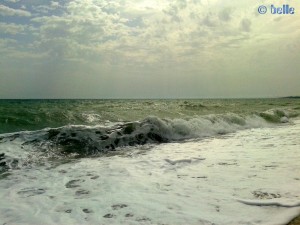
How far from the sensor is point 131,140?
33.9 ft

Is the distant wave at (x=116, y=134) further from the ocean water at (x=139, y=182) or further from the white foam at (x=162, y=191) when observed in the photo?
the white foam at (x=162, y=191)

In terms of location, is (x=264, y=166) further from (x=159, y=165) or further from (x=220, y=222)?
(x=220, y=222)

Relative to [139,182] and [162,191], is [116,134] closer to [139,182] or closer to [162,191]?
[139,182]

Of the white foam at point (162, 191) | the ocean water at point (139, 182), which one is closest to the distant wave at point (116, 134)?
the ocean water at point (139, 182)

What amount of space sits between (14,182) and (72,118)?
33.6 ft

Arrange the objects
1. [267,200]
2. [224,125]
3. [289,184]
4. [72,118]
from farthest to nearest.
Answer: [72,118], [224,125], [289,184], [267,200]

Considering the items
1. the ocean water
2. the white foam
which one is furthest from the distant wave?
the white foam

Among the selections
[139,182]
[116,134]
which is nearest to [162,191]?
[139,182]

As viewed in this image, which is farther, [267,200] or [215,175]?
[215,175]

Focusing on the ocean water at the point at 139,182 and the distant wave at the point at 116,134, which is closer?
the ocean water at the point at 139,182

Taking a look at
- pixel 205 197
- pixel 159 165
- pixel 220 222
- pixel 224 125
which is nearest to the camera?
pixel 220 222

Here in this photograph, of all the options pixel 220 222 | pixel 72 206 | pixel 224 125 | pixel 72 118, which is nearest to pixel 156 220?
pixel 220 222

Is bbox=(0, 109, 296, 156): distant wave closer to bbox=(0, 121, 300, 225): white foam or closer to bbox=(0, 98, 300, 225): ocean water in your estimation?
bbox=(0, 98, 300, 225): ocean water

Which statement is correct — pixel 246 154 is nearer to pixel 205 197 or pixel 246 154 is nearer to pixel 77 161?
pixel 205 197
